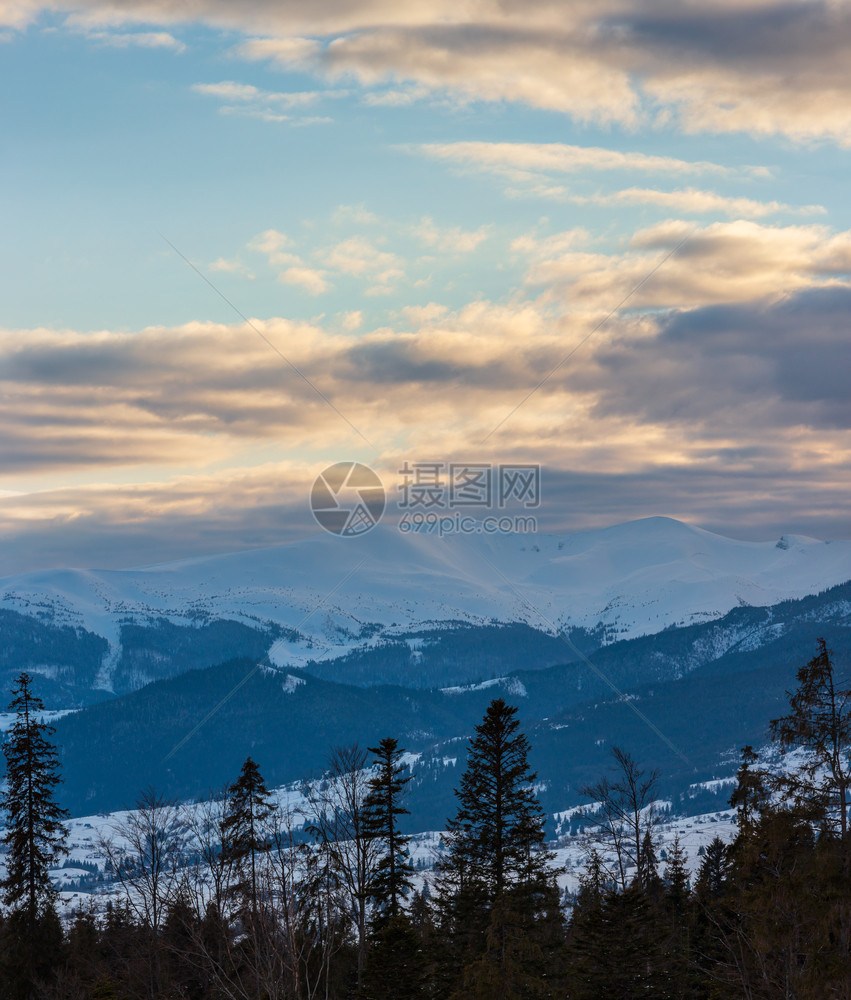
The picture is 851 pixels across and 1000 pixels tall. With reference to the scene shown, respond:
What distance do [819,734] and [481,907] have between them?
20.8 m

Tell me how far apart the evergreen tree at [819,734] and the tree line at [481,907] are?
7cm

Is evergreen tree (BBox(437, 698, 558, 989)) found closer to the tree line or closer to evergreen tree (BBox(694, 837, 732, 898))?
the tree line

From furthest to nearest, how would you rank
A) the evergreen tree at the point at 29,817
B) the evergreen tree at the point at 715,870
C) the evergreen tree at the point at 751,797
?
the evergreen tree at the point at 715,870 → the evergreen tree at the point at 29,817 → the evergreen tree at the point at 751,797

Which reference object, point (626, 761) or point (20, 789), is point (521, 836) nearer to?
point (626, 761)

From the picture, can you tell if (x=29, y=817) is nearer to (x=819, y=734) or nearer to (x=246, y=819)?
(x=246, y=819)

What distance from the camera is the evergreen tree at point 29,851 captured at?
172 ft

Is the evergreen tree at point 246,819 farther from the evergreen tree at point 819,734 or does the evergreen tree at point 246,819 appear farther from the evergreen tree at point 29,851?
the evergreen tree at point 819,734

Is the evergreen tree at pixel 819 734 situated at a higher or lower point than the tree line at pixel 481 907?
higher

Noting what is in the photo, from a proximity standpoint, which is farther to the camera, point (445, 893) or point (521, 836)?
point (445, 893)

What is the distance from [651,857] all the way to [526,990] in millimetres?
18638

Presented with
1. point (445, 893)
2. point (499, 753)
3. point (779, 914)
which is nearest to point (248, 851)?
point (445, 893)

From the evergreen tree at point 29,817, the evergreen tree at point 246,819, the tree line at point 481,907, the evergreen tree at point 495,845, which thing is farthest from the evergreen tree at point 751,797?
the evergreen tree at point 29,817

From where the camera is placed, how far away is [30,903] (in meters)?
54.1

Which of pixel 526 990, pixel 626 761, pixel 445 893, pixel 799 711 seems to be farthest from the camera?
pixel 626 761
